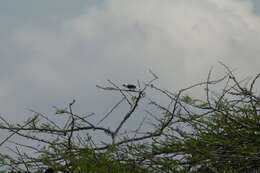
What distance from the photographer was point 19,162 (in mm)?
4293

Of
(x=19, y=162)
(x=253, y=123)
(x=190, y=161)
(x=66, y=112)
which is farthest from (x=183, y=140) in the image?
(x=19, y=162)

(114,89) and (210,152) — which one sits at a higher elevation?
(114,89)

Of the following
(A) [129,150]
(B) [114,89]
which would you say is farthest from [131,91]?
(A) [129,150]

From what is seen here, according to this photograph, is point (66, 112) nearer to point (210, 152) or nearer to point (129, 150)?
point (129, 150)

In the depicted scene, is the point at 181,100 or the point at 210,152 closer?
the point at 210,152

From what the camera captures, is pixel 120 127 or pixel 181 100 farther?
pixel 181 100

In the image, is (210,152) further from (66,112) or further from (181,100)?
(66,112)

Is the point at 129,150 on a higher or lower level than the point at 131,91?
lower

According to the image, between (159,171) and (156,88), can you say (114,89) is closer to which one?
(156,88)

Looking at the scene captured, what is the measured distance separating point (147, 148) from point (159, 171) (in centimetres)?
25

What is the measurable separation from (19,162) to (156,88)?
97 centimetres

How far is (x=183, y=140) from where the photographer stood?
4348 mm

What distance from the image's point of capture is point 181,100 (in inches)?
175

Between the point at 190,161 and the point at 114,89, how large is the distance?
2.14 ft
